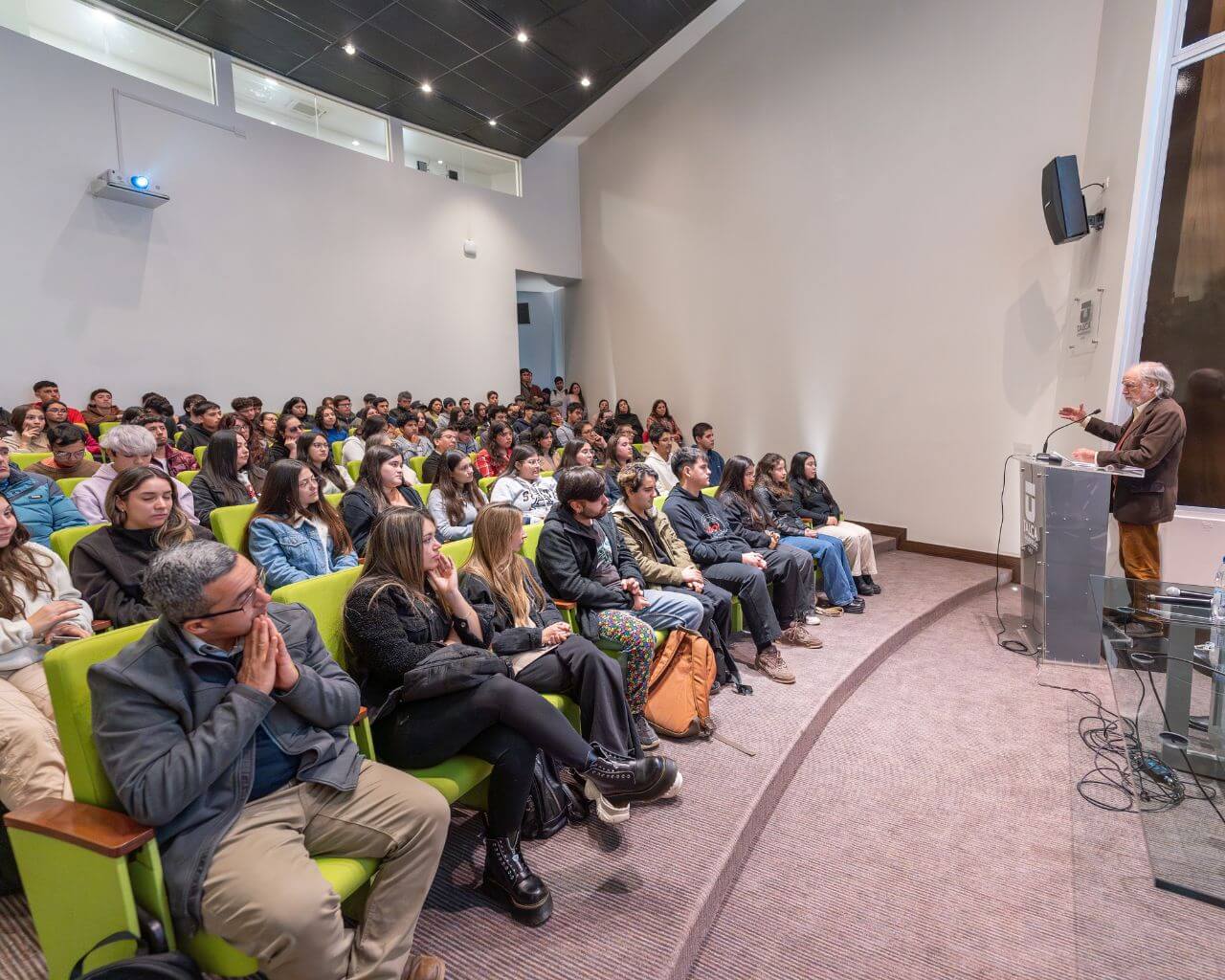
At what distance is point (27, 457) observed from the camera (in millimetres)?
3734

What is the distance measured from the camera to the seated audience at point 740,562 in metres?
3.06

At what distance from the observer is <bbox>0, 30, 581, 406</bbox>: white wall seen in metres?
5.14

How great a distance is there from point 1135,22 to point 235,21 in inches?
258

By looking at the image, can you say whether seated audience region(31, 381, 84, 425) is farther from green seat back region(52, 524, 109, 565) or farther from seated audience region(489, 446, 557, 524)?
seated audience region(489, 446, 557, 524)

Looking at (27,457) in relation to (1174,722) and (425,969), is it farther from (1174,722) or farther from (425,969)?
(1174,722)

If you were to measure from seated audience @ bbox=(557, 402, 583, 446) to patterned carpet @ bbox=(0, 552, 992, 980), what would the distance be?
3657 millimetres

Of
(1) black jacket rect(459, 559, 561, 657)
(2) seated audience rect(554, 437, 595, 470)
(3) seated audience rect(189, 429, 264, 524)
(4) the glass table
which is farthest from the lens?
(2) seated audience rect(554, 437, 595, 470)

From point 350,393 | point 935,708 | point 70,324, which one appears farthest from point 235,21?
point 935,708

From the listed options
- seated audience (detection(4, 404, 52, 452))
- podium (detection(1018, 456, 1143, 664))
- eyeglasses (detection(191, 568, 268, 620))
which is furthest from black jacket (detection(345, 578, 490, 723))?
seated audience (detection(4, 404, 52, 452))

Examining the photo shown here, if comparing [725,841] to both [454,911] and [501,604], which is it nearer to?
[454,911]

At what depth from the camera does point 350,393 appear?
732 centimetres

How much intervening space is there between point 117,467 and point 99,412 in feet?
10.7

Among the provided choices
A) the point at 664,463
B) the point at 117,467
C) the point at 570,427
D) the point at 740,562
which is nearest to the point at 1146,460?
the point at 740,562

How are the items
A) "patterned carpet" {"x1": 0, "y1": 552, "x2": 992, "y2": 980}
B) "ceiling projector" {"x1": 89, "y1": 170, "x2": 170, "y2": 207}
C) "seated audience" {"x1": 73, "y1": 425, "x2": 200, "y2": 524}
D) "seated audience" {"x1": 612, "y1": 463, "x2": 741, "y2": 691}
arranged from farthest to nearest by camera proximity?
"ceiling projector" {"x1": 89, "y1": 170, "x2": 170, "y2": 207} → "seated audience" {"x1": 612, "y1": 463, "x2": 741, "y2": 691} → "seated audience" {"x1": 73, "y1": 425, "x2": 200, "y2": 524} → "patterned carpet" {"x1": 0, "y1": 552, "x2": 992, "y2": 980}
